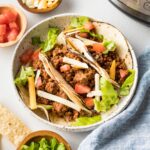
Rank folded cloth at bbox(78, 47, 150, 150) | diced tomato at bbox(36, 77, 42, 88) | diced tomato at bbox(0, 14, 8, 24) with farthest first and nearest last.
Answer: diced tomato at bbox(0, 14, 8, 24) → diced tomato at bbox(36, 77, 42, 88) → folded cloth at bbox(78, 47, 150, 150)

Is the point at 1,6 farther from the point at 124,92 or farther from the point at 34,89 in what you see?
the point at 124,92

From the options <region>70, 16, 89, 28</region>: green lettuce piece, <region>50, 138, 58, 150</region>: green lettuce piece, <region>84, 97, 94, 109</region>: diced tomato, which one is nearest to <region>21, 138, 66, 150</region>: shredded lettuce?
<region>50, 138, 58, 150</region>: green lettuce piece

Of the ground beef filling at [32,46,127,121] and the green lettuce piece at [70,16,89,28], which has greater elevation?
the green lettuce piece at [70,16,89,28]

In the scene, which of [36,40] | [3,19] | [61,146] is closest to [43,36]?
[36,40]

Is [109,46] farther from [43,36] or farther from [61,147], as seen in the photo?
[61,147]

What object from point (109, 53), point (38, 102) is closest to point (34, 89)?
point (38, 102)

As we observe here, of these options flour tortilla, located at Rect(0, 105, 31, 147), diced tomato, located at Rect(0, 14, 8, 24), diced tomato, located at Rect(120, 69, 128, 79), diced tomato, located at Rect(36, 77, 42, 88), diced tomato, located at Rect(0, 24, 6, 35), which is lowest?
flour tortilla, located at Rect(0, 105, 31, 147)

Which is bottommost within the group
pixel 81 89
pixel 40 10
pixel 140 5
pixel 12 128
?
pixel 12 128

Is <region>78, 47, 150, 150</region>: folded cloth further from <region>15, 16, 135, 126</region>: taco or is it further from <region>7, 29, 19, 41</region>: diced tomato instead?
<region>7, 29, 19, 41</region>: diced tomato
